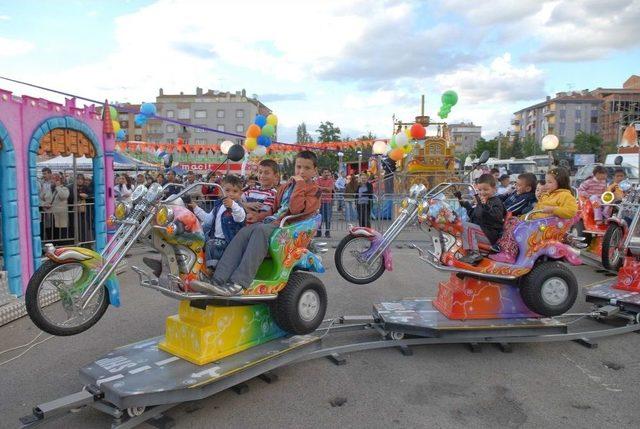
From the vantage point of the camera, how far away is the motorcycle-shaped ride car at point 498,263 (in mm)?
5012

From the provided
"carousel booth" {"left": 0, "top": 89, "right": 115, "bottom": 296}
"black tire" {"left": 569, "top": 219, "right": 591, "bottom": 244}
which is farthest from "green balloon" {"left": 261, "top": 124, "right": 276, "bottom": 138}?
"black tire" {"left": 569, "top": 219, "right": 591, "bottom": 244}

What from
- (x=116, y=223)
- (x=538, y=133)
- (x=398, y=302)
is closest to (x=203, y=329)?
(x=116, y=223)

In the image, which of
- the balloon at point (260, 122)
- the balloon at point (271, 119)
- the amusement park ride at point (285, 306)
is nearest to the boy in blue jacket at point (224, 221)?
the amusement park ride at point (285, 306)

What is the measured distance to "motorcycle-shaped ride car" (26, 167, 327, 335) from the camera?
138 inches

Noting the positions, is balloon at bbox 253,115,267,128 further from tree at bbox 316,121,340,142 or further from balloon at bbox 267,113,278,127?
tree at bbox 316,121,340,142

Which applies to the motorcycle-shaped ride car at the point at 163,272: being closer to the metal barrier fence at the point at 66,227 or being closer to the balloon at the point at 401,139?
the metal barrier fence at the point at 66,227

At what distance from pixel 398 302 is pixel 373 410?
79.9 inches

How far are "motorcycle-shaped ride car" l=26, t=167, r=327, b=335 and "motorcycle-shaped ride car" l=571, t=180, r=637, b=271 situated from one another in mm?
5676

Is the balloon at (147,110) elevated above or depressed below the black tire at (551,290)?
above

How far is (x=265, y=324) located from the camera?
4375 millimetres

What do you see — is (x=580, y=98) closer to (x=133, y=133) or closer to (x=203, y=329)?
(x=133, y=133)

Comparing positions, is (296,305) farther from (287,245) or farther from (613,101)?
(613,101)

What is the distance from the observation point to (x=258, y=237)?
4.04 m

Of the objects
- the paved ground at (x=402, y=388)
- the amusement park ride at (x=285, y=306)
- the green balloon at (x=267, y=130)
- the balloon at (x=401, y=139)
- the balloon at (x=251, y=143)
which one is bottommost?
the paved ground at (x=402, y=388)
